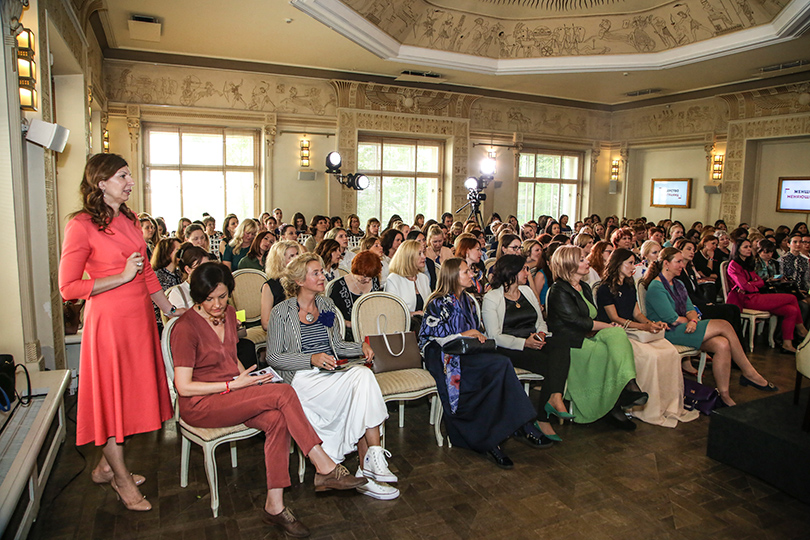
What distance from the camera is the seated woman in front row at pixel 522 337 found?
13.4 feet

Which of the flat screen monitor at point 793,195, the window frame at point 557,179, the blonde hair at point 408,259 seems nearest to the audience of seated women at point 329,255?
the blonde hair at point 408,259

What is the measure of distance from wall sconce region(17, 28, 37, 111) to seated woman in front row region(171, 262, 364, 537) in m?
1.85

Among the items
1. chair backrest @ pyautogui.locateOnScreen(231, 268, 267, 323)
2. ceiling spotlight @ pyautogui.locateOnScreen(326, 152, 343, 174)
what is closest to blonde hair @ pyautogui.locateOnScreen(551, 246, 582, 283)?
chair backrest @ pyautogui.locateOnScreen(231, 268, 267, 323)

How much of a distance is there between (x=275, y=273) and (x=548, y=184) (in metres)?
11.8

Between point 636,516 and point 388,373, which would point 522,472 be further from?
point 388,373

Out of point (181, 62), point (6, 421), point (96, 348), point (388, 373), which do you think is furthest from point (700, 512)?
point (181, 62)

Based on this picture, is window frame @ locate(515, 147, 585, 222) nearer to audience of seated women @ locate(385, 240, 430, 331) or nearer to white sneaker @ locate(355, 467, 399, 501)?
audience of seated women @ locate(385, 240, 430, 331)

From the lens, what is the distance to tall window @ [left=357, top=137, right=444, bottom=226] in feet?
41.5

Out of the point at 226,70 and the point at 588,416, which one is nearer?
the point at 588,416

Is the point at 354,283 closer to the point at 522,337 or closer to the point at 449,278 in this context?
the point at 449,278

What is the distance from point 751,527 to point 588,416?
1384 mm

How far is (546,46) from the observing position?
11.0 meters

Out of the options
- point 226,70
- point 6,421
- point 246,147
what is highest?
point 226,70

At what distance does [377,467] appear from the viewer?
10.6 feet
